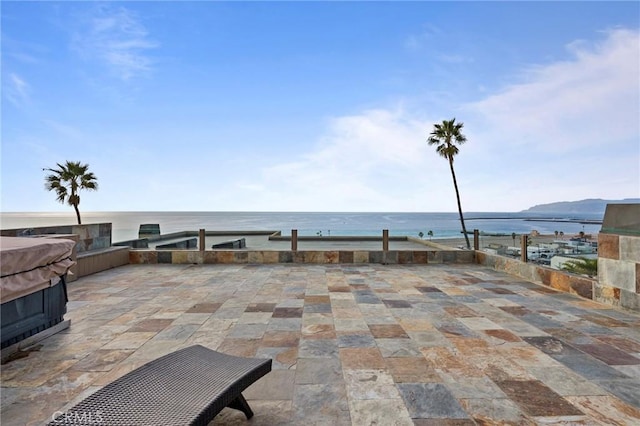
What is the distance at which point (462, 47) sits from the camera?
508 inches

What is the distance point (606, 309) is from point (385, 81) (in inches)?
581

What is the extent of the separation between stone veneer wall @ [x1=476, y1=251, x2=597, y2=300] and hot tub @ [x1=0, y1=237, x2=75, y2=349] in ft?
27.0

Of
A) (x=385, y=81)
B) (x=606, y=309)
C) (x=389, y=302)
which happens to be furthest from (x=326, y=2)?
(x=606, y=309)

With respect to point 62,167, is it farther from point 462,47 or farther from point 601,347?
point 601,347

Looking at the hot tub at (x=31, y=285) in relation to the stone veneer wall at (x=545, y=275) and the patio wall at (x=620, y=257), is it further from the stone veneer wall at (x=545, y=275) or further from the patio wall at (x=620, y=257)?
the stone veneer wall at (x=545, y=275)

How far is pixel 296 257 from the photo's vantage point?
359 inches

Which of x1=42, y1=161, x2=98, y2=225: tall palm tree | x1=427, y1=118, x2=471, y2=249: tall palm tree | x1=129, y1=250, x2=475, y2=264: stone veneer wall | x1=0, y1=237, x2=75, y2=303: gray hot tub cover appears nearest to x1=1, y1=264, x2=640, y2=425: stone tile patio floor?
x1=0, y1=237, x2=75, y2=303: gray hot tub cover

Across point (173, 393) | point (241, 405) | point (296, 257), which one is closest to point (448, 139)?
point (296, 257)

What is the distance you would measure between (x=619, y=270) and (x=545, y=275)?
1600mm

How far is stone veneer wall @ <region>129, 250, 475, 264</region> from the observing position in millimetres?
8961

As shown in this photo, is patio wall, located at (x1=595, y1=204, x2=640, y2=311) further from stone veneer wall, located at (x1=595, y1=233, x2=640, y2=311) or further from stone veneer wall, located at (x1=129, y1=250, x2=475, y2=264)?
stone veneer wall, located at (x1=129, y1=250, x2=475, y2=264)

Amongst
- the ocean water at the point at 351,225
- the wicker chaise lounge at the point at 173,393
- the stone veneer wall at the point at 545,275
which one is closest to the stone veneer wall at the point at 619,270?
the stone veneer wall at the point at 545,275

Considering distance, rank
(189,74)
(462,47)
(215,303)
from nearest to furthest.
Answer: (215,303)
(462,47)
(189,74)

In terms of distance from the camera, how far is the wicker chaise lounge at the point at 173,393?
1.50 meters
